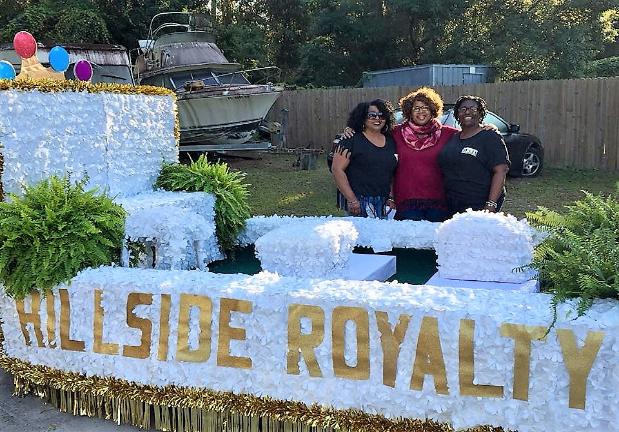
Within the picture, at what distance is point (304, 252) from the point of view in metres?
3.76

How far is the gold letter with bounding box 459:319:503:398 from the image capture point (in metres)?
2.56

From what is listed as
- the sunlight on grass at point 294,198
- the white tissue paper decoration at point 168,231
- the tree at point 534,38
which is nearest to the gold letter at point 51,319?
the white tissue paper decoration at point 168,231

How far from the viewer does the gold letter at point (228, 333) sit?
2.96 metres

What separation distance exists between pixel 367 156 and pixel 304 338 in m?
1.93

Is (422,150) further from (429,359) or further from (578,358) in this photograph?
(578,358)

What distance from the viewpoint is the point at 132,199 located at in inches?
183

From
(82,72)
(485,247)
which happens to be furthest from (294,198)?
(485,247)

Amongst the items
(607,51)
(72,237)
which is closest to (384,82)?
(607,51)

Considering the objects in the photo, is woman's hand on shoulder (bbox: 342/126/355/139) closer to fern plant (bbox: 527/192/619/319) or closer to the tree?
fern plant (bbox: 527/192/619/319)

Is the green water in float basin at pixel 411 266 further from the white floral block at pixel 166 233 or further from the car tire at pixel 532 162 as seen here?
the car tire at pixel 532 162

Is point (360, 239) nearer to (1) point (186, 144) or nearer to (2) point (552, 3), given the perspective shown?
(1) point (186, 144)

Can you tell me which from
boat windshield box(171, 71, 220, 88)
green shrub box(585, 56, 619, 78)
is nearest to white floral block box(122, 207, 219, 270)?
boat windshield box(171, 71, 220, 88)

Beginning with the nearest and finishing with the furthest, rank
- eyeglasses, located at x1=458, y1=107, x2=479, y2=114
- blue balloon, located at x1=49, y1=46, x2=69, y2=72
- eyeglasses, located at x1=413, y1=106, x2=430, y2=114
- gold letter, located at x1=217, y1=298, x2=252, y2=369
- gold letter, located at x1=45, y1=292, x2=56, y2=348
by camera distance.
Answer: gold letter, located at x1=217, y1=298, x2=252, y2=369 < gold letter, located at x1=45, y1=292, x2=56, y2=348 < eyeglasses, located at x1=458, y1=107, x2=479, y2=114 < eyeglasses, located at x1=413, y1=106, x2=430, y2=114 < blue balloon, located at x1=49, y1=46, x2=69, y2=72

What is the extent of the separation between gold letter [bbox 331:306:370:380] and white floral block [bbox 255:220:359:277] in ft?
3.20
